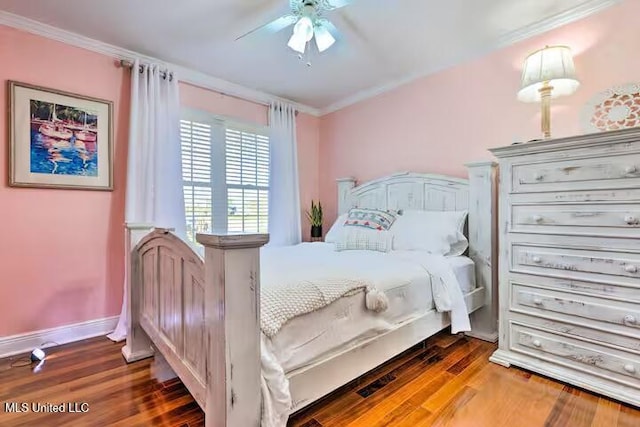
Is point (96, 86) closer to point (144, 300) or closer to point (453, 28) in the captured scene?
point (144, 300)

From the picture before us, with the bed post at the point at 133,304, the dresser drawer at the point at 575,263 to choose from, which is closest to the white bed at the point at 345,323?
the dresser drawer at the point at 575,263

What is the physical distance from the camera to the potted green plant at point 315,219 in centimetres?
387

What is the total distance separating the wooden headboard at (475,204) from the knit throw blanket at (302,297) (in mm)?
1321

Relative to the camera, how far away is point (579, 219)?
68.9 inches

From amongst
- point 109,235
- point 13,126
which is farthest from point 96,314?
point 13,126

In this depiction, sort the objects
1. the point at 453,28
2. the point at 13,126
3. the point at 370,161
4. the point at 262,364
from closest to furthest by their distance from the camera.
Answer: the point at 262,364
the point at 13,126
the point at 453,28
the point at 370,161

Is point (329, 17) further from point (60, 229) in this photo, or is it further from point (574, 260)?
point (60, 229)

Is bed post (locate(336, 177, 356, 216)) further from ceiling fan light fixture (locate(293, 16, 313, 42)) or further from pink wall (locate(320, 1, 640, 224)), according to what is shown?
ceiling fan light fixture (locate(293, 16, 313, 42))

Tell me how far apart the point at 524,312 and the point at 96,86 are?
143 inches

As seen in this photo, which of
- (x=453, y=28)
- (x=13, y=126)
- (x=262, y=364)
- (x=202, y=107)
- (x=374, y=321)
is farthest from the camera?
(x=202, y=107)

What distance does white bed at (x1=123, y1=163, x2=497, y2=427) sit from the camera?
1.03 metres

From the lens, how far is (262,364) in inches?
45.2

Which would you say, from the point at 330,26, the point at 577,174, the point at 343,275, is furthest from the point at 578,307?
the point at 330,26

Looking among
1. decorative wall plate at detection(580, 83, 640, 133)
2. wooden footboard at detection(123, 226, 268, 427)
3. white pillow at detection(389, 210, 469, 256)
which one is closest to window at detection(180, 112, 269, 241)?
white pillow at detection(389, 210, 469, 256)
